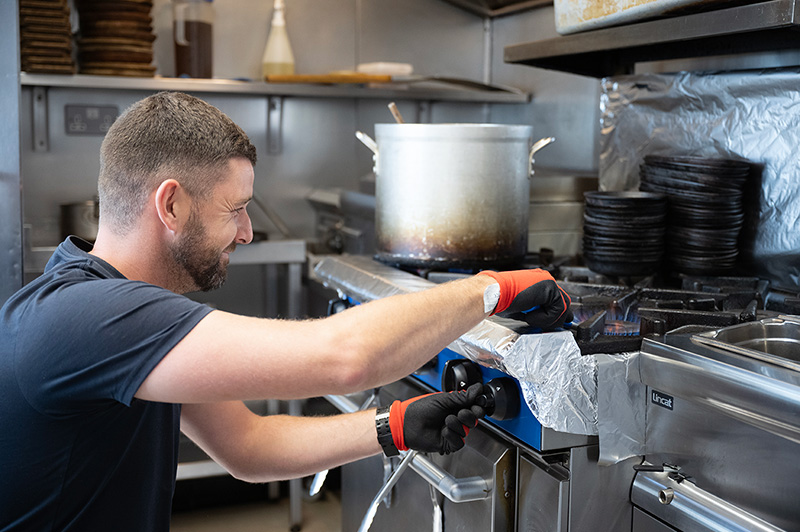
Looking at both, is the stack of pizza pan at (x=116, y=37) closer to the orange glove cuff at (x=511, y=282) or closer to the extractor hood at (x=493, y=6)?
the extractor hood at (x=493, y=6)

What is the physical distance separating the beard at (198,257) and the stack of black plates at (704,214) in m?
0.99

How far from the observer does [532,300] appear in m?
1.16

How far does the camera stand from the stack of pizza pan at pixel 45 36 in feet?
8.60

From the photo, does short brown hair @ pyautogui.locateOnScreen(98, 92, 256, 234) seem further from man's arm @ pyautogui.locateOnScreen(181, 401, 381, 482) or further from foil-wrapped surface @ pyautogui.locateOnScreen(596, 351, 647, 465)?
foil-wrapped surface @ pyautogui.locateOnScreen(596, 351, 647, 465)

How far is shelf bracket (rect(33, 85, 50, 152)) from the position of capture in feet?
9.61

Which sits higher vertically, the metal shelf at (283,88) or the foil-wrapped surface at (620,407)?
the metal shelf at (283,88)

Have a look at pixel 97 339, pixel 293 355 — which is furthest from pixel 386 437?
pixel 97 339

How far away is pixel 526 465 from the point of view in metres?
1.23

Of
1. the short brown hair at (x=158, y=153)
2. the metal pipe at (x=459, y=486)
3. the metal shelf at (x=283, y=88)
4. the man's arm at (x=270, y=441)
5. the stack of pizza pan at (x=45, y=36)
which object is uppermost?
the stack of pizza pan at (x=45, y=36)

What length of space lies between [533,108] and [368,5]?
33.9 inches

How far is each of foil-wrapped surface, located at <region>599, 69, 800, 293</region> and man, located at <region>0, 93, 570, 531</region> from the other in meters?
0.70

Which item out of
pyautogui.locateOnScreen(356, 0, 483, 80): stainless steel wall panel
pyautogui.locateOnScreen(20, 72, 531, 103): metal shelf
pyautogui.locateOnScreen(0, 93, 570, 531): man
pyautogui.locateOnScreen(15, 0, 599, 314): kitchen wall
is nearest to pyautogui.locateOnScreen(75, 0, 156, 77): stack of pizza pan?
pyautogui.locateOnScreen(20, 72, 531, 103): metal shelf

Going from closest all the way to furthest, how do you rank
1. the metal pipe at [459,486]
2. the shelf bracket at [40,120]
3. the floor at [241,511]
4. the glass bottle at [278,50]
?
the metal pipe at [459,486], the floor at [241,511], the shelf bracket at [40,120], the glass bottle at [278,50]

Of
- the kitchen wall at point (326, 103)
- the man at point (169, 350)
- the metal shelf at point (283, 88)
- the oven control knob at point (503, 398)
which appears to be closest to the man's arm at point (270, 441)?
the man at point (169, 350)
